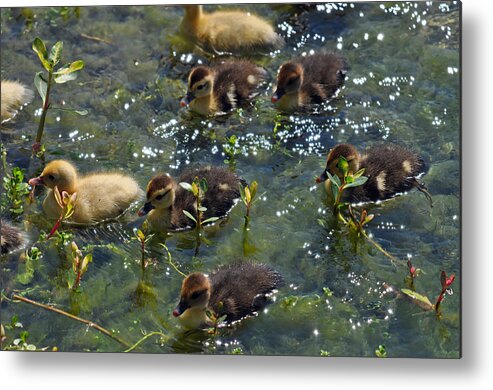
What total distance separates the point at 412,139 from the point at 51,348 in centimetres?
142

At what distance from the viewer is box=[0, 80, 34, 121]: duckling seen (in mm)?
4086

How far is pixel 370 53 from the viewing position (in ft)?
13.7

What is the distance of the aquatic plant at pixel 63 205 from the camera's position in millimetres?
3967

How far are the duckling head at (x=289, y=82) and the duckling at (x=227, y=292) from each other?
0.67 metres

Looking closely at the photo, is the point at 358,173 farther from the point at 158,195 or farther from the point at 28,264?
the point at 28,264

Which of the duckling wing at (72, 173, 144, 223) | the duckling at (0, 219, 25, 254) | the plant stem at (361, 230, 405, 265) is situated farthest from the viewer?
the duckling wing at (72, 173, 144, 223)

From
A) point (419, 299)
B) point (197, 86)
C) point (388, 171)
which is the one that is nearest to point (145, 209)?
point (197, 86)

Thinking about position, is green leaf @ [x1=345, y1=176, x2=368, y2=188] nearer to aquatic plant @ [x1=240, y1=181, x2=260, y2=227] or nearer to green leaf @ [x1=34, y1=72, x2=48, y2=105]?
aquatic plant @ [x1=240, y1=181, x2=260, y2=227]

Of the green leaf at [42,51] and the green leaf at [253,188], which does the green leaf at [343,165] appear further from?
the green leaf at [42,51]

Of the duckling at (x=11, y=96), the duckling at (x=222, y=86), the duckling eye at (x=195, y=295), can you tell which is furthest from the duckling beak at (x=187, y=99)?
the duckling eye at (x=195, y=295)

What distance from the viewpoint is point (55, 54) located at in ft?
13.4

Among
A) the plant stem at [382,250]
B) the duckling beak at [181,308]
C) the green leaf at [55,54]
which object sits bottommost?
the duckling beak at [181,308]

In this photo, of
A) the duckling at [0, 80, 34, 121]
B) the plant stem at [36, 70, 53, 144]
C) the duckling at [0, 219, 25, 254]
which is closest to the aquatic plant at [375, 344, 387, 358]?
the duckling at [0, 219, 25, 254]

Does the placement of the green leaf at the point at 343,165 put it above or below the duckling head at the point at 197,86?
below
